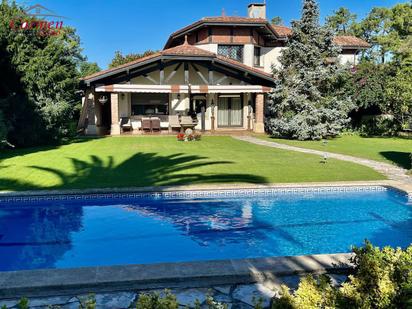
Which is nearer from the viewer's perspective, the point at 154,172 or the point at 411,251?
the point at 411,251

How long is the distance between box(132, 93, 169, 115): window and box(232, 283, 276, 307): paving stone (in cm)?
2478

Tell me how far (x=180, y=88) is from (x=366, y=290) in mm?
23166

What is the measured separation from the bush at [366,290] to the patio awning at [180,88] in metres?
22.9

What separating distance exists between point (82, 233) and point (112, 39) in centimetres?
Result: 4500

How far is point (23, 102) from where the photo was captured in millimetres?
19547

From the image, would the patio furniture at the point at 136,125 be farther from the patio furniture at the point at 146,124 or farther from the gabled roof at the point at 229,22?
the gabled roof at the point at 229,22

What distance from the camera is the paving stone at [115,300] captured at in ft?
14.4

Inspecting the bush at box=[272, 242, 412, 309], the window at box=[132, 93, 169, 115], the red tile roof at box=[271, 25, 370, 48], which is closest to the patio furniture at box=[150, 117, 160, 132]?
the window at box=[132, 93, 169, 115]

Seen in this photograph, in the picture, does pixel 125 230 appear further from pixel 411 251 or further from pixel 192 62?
pixel 192 62

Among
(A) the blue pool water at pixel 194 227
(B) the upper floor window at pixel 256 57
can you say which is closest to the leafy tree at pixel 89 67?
(B) the upper floor window at pixel 256 57

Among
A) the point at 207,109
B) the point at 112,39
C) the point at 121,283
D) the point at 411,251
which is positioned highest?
the point at 112,39

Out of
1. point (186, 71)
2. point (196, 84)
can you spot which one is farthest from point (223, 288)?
point (196, 84)

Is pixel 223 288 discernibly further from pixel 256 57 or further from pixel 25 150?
pixel 256 57

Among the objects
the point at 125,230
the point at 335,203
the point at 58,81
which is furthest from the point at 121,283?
the point at 58,81
